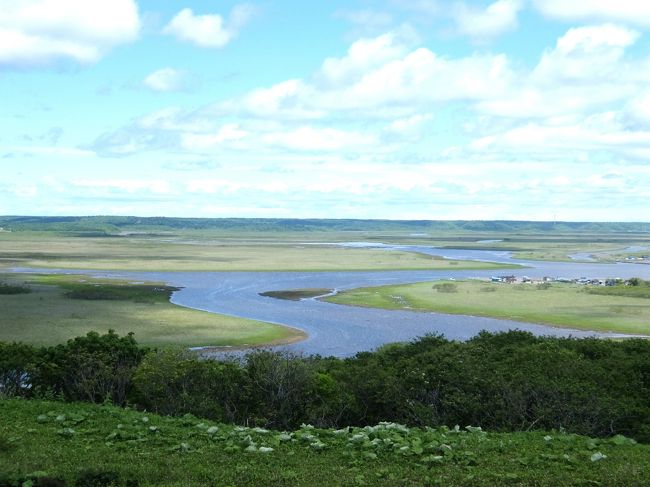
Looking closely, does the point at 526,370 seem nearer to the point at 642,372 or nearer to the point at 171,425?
the point at 642,372

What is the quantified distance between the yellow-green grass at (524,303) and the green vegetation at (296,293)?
8.69 ft

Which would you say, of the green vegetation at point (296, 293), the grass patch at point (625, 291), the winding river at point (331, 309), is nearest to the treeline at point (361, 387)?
the winding river at point (331, 309)

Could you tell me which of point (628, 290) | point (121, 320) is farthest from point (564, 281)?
point (121, 320)

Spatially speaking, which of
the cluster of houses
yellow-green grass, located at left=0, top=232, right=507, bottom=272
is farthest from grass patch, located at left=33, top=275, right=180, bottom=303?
the cluster of houses

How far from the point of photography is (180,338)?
45125mm

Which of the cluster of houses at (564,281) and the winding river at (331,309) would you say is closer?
the winding river at (331,309)

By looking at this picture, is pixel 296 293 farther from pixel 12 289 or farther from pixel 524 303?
pixel 12 289

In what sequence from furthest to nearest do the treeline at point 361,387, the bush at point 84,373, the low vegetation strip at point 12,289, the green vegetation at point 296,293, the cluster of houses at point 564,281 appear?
1. the cluster of houses at point 564,281
2. the green vegetation at point 296,293
3. the low vegetation strip at point 12,289
4. the bush at point 84,373
5. the treeline at point 361,387

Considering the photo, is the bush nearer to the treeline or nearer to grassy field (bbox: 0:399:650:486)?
the treeline

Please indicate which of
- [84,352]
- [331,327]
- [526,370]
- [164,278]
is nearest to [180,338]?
[331,327]

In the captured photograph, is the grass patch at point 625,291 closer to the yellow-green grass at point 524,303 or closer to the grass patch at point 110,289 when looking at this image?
the yellow-green grass at point 524,303

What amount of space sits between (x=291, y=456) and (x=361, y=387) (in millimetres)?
9283

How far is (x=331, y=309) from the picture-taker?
200 ft

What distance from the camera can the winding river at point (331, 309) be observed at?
4831 centimetres
